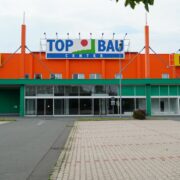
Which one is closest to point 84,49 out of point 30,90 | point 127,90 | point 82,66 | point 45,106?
point 82,66

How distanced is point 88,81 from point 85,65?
7.28m

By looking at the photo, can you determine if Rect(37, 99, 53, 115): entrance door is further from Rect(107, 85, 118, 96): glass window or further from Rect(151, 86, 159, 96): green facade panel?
Rect(151, 86, 159, 96): green facade panel

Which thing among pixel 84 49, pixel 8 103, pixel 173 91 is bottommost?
pixel 8 103

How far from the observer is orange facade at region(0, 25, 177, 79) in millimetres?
A: 54000

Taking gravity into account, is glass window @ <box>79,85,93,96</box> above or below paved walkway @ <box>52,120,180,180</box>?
above

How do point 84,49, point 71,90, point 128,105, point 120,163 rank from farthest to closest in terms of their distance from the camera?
point 84,49
point 71,90
point 128,105
point 120,163

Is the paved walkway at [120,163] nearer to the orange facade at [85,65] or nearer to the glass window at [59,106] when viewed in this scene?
the glass window at [59,106]

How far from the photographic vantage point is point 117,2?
4.52 m

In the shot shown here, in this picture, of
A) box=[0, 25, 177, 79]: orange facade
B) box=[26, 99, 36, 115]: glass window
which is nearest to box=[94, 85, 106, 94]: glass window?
box=[0, 25, 177, 79]: orange facade

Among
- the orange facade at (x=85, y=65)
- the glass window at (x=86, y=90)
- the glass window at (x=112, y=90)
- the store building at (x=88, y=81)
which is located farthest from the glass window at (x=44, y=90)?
the glass window at (x=112, y=90)

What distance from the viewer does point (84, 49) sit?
53.9m

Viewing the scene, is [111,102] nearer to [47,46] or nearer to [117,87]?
[117,87]

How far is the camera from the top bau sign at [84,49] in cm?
5366

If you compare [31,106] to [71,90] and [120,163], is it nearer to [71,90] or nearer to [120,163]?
[71,90]
